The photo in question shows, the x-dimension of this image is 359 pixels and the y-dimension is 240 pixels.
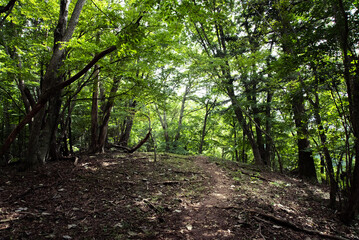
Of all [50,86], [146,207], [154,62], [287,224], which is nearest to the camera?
[287,224]

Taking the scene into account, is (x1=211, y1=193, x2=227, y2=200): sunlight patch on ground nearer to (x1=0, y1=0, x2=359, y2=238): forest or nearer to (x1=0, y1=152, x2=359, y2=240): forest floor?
(x1=0, y1=152, x2=359, y2=240): forest floor

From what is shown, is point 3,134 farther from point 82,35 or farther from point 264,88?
point 264,88

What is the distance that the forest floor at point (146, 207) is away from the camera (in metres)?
3.28

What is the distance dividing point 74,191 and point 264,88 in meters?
10.2

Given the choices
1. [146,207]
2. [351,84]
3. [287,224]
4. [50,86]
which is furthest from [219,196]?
[50,86]

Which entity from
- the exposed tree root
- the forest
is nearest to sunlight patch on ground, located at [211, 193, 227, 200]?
the exposed tree root

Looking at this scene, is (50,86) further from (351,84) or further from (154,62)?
(351,84)

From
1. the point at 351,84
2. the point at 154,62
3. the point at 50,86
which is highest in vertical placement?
the point at 154,62

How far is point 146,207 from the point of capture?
4246 millimetres

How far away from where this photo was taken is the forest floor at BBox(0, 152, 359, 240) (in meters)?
3.28

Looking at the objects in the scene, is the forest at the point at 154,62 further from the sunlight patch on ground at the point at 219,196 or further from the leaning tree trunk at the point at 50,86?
the sunlight patch on ground at the point at 219,196

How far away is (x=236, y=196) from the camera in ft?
17.4

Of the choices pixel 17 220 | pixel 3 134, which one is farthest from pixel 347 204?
pixel 3 134

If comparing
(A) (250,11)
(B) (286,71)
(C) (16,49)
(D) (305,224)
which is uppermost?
(A) (250,11)
